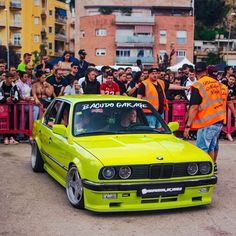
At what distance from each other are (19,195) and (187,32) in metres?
63.2

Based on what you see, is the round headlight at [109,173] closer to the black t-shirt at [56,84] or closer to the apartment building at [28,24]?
the black t-shirt at [56,84]

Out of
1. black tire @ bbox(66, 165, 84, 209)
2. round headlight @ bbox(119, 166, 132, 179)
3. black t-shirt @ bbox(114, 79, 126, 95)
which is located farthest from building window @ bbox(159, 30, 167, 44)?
round headlight @ bbox(119, 166, 132, 179)

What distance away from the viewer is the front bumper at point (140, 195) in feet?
19.4

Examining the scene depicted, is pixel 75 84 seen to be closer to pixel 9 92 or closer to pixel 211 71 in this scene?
pixel 9 92

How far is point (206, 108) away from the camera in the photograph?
316 inches

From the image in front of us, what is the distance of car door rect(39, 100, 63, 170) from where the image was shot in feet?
25.2

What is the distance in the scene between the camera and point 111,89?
11695 millimetres

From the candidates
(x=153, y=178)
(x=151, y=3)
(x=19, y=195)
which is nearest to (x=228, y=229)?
(x=153, y=178)

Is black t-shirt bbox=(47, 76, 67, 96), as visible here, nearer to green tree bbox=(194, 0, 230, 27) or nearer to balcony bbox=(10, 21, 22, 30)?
balcony bbox=(10, 21, 22, 30)

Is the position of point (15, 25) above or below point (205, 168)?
above

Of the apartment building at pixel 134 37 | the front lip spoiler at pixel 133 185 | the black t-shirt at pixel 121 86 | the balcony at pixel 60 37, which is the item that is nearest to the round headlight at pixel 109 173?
the front lip spoiler at pixel 133 185

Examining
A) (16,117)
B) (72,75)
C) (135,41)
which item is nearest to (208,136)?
(72,75)

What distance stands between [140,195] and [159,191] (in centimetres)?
25

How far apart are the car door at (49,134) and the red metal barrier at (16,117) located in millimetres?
3794
